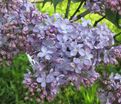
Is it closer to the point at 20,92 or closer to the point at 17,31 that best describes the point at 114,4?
the point at 17,31

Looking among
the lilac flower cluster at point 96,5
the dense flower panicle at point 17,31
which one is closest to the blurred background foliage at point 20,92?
the lilac flower cluster at point 96,5

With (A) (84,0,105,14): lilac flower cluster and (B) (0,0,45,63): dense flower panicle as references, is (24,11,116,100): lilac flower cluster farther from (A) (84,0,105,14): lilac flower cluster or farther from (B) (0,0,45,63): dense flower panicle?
(A) (84,0,105,14): lilac flower cluster

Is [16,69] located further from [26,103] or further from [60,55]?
[60,55]

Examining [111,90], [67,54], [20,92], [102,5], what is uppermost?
[102,5]

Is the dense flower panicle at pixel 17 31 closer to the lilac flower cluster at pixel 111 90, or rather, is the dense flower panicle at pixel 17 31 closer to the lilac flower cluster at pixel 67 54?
the lilac flower cluster at pixel 67 54

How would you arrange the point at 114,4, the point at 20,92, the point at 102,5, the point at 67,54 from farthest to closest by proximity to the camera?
the point at 20,92 → the point at 102,5 → the point at 114,4 → the point at 67,54

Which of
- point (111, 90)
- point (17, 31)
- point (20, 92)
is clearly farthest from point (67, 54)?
point (20, 92)

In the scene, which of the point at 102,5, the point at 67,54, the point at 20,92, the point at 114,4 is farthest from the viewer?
the point at 20,92

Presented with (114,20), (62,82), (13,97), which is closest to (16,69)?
(13,97)
